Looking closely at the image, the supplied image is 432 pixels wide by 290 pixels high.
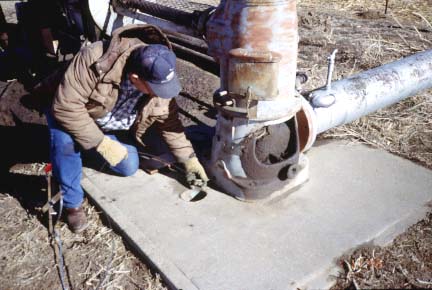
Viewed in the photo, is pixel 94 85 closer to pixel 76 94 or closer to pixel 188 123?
pixel 76 94

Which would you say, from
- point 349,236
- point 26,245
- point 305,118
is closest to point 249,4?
point 305,118

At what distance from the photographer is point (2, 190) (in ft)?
11.6

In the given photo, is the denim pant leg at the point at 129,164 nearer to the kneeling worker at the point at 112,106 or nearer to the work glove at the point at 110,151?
the kneeling worker at the point at 112,106

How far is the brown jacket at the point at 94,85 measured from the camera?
267cm

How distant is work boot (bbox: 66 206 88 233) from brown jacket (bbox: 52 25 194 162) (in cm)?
53

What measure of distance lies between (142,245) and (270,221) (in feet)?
2.84

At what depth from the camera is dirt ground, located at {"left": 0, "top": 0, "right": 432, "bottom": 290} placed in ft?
8.61

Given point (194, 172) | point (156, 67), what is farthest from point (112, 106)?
point (194, 172)

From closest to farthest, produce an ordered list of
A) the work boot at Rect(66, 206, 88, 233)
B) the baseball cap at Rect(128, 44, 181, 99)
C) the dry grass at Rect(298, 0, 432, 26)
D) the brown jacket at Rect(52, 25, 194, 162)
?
the baseball cap at Rect(128, 44, 181, 99), the brown jacket at Rect(52, 25, 194, 162), the work boot at Rect(66, 206, 88, 233), the dry grass at Rect(298, 0, 432, 26)

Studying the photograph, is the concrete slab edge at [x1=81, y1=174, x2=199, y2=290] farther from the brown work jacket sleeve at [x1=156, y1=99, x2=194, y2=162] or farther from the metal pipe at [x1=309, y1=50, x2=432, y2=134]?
the metal pipe at [x1=309, y1=50, x2=432, y2=134]

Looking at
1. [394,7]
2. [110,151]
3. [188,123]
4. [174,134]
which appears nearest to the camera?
[110,151]

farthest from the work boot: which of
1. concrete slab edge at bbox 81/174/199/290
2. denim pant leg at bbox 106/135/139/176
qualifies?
denim pant leg at bbox 106/135/139/176

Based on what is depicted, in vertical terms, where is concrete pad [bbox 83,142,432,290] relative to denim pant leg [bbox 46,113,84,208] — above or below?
below

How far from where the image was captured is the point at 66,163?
2.96 m
